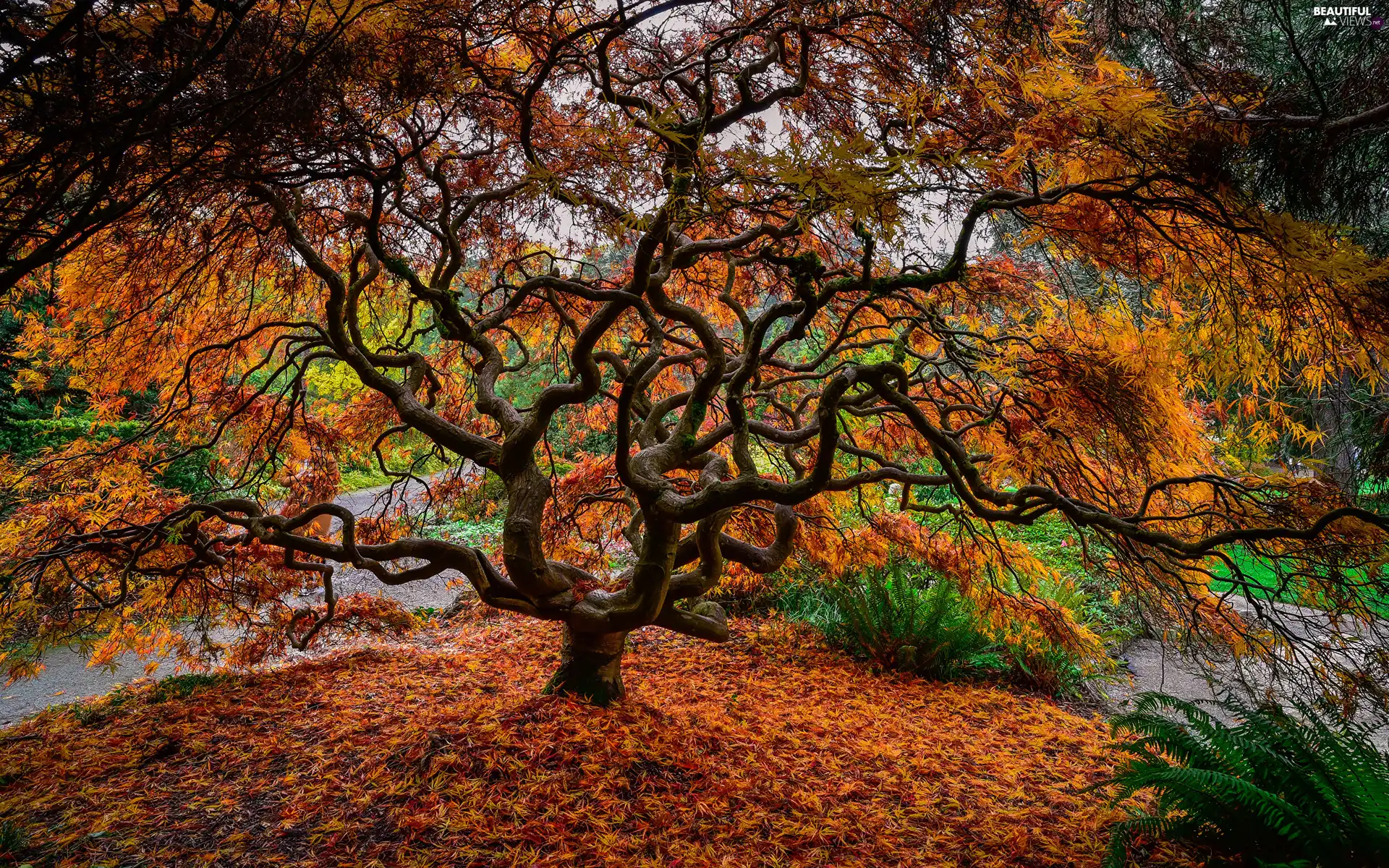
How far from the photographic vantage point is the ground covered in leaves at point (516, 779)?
87.4 inches

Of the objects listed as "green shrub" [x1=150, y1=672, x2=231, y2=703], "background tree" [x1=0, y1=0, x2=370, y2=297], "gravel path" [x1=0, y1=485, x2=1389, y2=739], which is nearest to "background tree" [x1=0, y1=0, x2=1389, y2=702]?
"green shrub" [x1=150, y1=672, x2=231, y2=703]

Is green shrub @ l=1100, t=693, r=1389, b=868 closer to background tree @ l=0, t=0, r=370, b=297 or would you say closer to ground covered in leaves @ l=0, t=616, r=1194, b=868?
ground covered in leaves @ l=0, t=616, r=1194, b=868

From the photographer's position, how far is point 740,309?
3.26 meters

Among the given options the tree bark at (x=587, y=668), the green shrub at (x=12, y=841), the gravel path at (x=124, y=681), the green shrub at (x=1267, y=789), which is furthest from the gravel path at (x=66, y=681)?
the green shrub at (x=1267, y=789)

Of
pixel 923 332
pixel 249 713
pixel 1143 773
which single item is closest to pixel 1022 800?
pixel 1143 773

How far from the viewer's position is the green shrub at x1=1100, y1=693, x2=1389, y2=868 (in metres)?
1.87

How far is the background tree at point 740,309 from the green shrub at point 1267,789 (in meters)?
0.29

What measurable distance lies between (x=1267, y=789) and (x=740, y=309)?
2663 millimetres

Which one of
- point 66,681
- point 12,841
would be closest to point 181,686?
point 12,841

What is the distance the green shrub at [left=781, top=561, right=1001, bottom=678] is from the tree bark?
2.36 metres

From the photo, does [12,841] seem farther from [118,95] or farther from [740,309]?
[740,309]

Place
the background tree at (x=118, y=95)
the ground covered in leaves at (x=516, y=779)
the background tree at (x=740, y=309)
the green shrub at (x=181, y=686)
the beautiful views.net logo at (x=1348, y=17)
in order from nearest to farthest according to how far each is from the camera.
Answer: the background tree at (x=118, y=95) → the beautiful views.net logo at (x=1348, y=17) → the background tree at (x=740, y=309) → the ground covered in leaves at (x=516, y=779) → the green shrub at (x=181, y=686)

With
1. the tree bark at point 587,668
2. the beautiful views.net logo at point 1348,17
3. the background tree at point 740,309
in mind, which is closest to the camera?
the beautiful views.net logo at point 1348,17

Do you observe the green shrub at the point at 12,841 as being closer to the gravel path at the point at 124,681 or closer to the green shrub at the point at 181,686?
the green shrub at the point at 181,686
